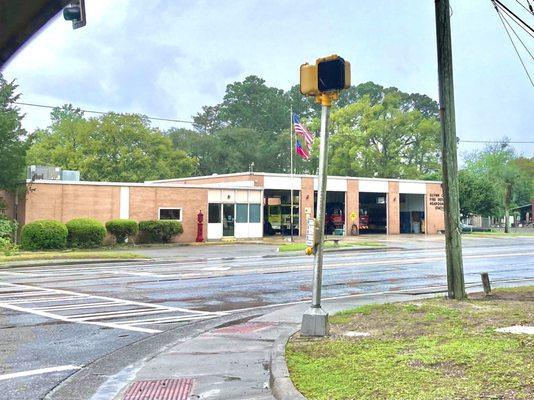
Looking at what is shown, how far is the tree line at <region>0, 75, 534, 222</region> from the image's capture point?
191ft

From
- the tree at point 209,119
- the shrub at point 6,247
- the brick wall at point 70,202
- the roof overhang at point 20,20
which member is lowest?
the shrub at point 6,247

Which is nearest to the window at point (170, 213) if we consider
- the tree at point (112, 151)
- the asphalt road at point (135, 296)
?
the asphalt road at point (135, 296)

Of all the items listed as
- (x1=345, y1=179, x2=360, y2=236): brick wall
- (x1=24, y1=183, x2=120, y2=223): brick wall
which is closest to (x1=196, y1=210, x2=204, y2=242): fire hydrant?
(x1=24, y1=183, x2=120, y2=223): brick wall

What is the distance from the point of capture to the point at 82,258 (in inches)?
1008

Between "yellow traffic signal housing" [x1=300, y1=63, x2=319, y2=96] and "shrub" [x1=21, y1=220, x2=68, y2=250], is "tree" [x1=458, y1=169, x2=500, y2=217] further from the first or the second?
"yellow traffic signal housing" [x1=300, y1=63, x2=319, y2=96]

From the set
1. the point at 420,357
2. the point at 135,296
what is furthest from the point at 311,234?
the point at 135,296

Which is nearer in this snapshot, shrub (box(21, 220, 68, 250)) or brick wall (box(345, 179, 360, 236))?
shrub (box(21, 220, 68, 250))

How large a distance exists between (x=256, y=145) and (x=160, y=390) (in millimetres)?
78884

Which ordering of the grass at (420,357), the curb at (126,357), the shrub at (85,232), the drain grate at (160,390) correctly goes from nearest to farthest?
the grass at (420,357), the drain grate at (160,390), the curb at (126,357), the shrub at (85,232)

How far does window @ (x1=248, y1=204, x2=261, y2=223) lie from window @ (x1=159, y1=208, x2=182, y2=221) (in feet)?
19.5

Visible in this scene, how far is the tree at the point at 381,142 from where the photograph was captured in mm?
70875

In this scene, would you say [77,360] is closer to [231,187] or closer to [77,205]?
[77,205]

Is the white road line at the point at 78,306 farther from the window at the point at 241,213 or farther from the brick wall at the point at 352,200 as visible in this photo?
the brick wall at the point at 352,200

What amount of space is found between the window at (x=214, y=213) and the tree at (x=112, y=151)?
851 inches
